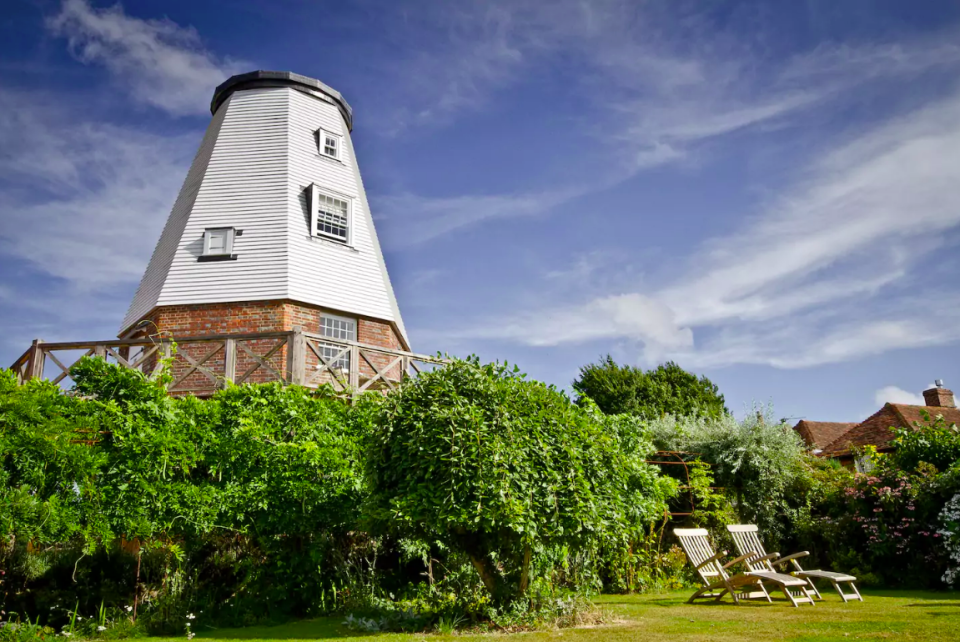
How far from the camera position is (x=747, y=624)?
7.41m

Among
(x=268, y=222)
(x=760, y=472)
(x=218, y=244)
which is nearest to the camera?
(x=760, y=472)

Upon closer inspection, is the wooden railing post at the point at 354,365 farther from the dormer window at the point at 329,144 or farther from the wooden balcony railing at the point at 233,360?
the dormer window at the point at 329,144

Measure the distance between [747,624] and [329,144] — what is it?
1601 centimetres

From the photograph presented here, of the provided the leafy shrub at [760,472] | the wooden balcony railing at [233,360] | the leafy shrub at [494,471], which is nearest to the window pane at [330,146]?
the wooden balcony railing at [233,360]

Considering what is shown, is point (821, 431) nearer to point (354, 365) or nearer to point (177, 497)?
point (354, 365)

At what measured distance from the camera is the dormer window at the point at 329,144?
18.8m

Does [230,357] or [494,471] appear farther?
[230,357]

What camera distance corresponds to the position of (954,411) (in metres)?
28.5

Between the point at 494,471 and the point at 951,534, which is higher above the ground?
the point at 494,471

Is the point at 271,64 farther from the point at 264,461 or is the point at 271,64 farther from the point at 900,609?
the point at 900,609

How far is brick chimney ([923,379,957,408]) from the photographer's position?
29.9 metres

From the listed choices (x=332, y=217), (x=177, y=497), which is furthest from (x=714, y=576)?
(x=332, y=217)

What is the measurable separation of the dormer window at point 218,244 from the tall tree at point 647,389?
1379 centimetres

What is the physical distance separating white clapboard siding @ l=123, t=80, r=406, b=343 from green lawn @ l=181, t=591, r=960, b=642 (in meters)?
9.40
